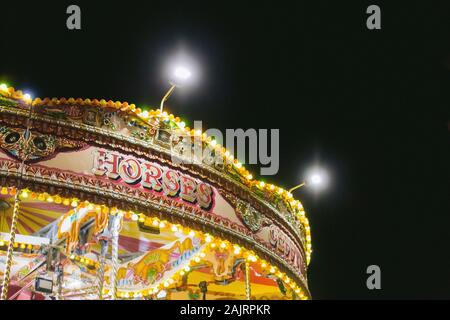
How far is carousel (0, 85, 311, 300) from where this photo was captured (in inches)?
344

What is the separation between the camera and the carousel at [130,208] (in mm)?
8750

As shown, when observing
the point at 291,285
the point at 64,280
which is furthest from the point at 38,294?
the point at 291,285

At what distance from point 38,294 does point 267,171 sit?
20.5 ft

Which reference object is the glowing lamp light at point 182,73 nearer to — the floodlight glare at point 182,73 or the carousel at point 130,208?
the floodlight glare at point 182,73

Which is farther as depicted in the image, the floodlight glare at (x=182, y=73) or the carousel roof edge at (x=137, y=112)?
the floodlight glare at (x=182, y=73)

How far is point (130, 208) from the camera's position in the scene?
9031 mm

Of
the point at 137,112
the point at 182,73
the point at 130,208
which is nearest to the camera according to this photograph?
the point at 130,208

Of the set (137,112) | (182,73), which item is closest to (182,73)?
(182,73)

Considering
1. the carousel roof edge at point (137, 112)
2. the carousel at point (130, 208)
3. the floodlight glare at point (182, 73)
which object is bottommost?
the carousel at point (130, 208)

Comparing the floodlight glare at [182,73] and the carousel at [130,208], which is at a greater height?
the floodlight glare at [182,73]

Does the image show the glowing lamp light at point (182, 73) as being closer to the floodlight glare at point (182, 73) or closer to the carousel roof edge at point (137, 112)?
the floodlight glare at point (182, 73)

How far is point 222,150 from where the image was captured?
34.9 feet

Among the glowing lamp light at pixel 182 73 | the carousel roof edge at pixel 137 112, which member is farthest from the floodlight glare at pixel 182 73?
the carousel roof edge at pixel 137 112

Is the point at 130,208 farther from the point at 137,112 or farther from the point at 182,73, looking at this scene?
the point at 182,73
